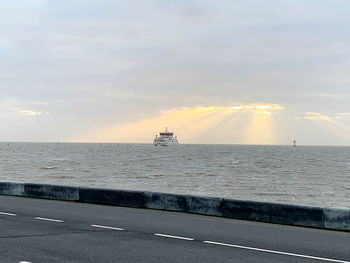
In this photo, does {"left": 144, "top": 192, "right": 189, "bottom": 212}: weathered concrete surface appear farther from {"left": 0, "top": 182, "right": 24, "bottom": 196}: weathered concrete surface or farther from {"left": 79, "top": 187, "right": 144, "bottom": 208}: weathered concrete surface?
{"left": 0, "top": 182, "right": 24, "bottom": 196}: weathered concrete surface

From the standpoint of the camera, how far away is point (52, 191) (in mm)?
18656

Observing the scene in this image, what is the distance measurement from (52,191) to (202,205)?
6.61 metres

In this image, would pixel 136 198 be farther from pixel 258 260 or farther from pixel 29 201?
pixel 258 260

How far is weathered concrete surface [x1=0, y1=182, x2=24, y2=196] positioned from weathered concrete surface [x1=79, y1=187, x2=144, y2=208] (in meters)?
3.24

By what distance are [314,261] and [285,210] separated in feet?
15.1

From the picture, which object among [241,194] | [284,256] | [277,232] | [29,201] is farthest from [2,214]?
[241,194]

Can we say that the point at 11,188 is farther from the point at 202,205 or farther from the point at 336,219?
the point at 336,219

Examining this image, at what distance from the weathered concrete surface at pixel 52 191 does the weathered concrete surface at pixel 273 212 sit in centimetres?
625

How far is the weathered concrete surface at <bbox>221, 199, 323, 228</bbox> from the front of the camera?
12.6m

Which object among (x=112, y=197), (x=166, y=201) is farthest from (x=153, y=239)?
(x=112, y=197)

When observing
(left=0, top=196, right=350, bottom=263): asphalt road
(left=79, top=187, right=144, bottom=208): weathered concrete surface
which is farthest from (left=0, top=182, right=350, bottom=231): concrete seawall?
(left=0, top=196, right=350, bottom=263): asphalt road

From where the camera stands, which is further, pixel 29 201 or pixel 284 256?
pixel 29 201

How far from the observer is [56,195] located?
18.5 m

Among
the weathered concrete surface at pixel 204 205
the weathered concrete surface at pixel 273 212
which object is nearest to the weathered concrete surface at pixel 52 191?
the weathered concrete surface at pixel 204 205
